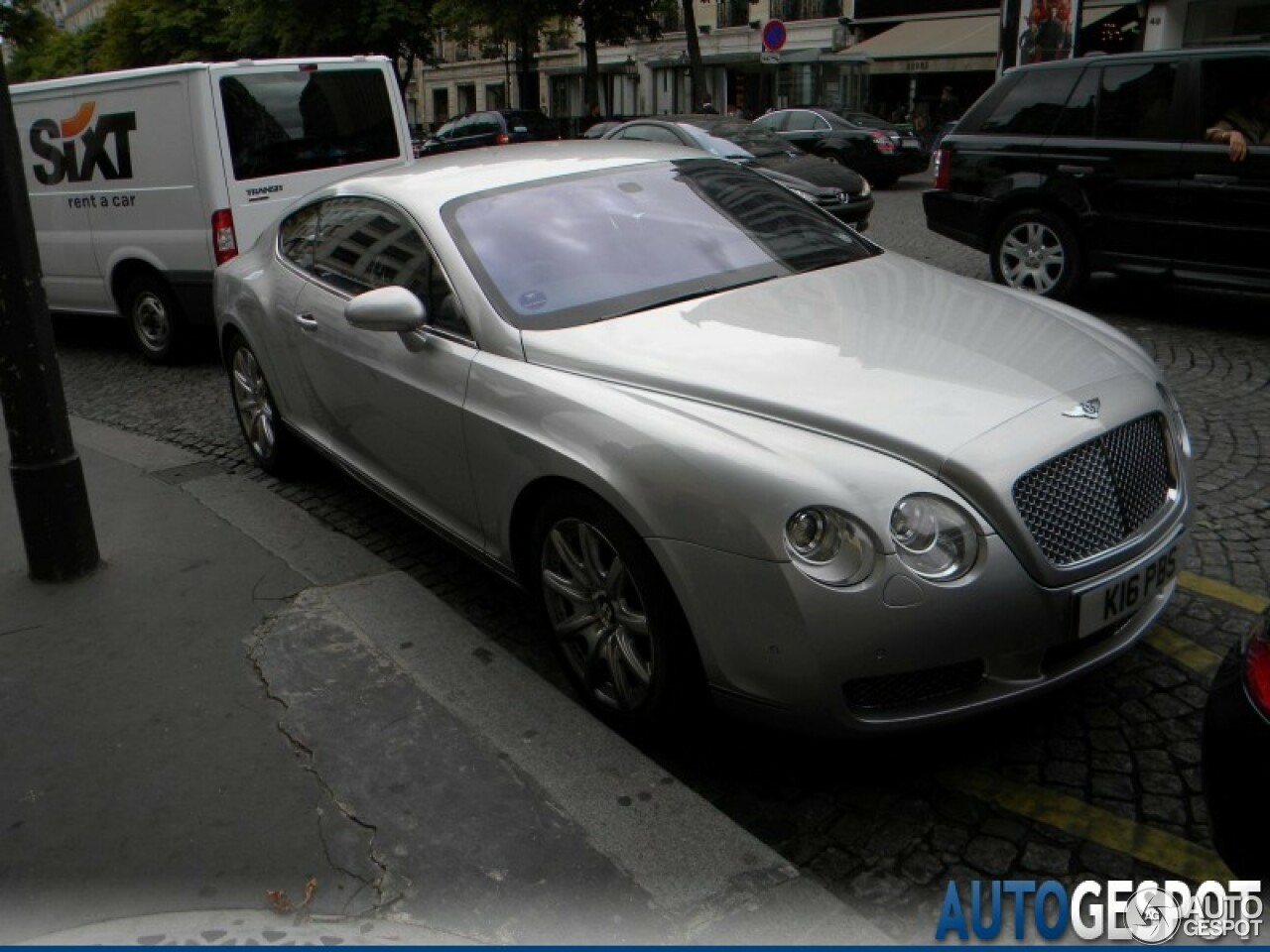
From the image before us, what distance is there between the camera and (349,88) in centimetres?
855

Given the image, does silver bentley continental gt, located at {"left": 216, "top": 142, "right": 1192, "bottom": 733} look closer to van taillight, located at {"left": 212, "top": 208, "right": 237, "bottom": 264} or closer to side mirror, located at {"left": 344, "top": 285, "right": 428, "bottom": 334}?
side mirror, located at {"left": 344, "top": 285, "right": 428, "bottom": 334}

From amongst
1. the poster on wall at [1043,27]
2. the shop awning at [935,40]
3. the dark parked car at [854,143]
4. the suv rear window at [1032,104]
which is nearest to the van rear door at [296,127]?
the suv rear window at [1032,104]

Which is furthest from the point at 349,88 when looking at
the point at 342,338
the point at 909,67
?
the point at 909,67

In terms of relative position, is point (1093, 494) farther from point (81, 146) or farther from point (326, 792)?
point (81, 146)

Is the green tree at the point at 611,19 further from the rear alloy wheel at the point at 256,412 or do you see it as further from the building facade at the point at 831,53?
the rear alloy wheel at the point at 256,412

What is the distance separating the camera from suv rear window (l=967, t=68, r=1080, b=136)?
8453 millimetres

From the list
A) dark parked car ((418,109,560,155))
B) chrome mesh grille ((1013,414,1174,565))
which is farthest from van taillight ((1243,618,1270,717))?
dark parked car ((418,109,560,155))

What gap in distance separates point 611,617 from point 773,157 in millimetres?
10844

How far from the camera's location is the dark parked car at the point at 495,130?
25.6 metres

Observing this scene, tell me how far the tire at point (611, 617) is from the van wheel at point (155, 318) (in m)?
5.97

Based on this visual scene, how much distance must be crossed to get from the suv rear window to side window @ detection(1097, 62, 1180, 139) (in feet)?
1.04

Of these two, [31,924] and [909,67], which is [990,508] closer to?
[31,924]
